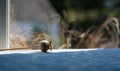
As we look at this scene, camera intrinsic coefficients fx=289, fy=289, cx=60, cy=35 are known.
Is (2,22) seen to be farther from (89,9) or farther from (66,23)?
(89,9)

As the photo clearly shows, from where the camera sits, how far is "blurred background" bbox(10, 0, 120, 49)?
476 centimetres

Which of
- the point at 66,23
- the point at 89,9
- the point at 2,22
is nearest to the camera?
the point at 2,22

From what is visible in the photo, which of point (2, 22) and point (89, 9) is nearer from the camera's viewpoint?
point (2, 22)

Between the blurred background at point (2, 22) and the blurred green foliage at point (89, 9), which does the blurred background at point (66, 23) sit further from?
the blurred background at point (2, 22)

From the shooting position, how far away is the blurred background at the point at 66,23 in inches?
187

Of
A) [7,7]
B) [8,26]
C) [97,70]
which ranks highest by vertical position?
[7,7]

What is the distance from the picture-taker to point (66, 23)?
5.25m

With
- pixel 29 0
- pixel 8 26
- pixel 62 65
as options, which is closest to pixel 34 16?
pixel 29 0

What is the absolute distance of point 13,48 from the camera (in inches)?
174

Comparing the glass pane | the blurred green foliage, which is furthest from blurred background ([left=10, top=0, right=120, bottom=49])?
the glass pane

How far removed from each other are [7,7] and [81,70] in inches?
85.5

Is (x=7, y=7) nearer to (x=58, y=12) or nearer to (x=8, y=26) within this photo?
(x=8, y=26)

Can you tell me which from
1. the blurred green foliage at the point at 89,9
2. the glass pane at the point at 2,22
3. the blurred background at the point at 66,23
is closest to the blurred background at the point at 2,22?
the glass pane at the point at 2,22

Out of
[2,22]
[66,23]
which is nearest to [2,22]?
[2,22]
